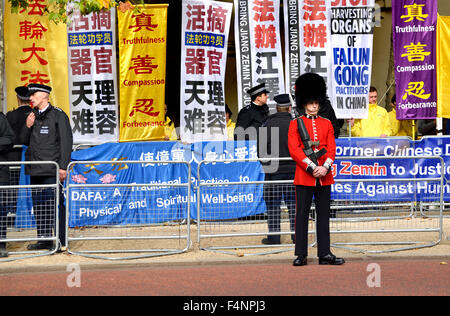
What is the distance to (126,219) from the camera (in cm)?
1073

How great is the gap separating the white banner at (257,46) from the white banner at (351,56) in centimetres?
105

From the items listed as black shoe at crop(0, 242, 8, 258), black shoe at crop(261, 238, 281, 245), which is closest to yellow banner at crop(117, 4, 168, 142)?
black shoe at crop(261, 238, 281, 245)

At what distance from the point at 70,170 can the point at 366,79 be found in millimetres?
6257

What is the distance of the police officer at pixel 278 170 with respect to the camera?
10641mm

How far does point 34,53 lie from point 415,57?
6.90 metres

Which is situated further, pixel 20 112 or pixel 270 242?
pixel 20 112

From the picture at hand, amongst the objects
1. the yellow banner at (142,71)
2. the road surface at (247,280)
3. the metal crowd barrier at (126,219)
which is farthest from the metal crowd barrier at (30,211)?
the yellow banner at (142,71)

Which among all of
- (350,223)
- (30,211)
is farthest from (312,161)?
(30,211)

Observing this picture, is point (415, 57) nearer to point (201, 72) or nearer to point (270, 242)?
point (201, 72)

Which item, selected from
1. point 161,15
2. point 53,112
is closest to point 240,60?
point 161,15

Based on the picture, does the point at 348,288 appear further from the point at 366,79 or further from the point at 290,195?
the point at 366,79

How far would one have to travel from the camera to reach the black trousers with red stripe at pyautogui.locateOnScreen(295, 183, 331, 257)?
9.47 metres

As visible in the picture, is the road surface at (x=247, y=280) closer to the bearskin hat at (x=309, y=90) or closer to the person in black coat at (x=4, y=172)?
the person in black coat at (x=4, y=172)

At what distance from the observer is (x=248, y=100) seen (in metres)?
14.3
